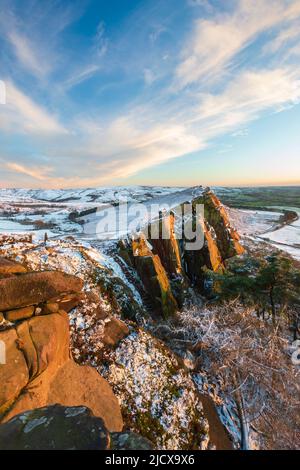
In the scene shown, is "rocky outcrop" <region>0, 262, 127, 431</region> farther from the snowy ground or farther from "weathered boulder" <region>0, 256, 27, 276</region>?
the snowy ground

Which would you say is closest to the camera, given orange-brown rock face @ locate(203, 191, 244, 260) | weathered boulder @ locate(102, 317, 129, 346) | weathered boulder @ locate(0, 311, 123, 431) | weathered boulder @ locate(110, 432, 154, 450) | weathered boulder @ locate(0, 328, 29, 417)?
weathered boulder @ locate(110, 432, 154, 450)

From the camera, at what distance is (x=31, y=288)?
280 inches

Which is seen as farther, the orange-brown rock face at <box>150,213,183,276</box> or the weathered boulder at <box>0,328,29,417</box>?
the orange-brown rock face at <box>150,213,183,276</box>

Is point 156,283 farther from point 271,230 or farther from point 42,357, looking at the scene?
point 271,230

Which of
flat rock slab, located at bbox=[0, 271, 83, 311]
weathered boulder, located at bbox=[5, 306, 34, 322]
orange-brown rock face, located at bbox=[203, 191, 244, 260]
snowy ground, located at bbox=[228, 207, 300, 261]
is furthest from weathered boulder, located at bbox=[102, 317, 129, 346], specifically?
snowy ground, located at bbox=[228, 207, 300, 261]

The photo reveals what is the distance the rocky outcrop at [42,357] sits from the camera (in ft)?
20.2

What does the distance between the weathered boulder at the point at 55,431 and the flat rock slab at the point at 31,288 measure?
3.29m

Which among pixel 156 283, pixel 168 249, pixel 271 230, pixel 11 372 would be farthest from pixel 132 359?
pixel 271 230

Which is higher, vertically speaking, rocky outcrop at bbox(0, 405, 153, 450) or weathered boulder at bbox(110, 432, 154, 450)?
rocky outcrop at bbox(0, 405, 153, 450)

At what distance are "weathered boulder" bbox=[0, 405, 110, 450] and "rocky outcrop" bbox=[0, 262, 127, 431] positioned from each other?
82.4 inches

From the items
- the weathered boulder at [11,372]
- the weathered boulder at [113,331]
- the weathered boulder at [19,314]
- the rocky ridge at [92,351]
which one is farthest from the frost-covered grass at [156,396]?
→ the weathered boulder at [19,314]

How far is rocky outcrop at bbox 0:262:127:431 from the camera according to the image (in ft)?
20.2
